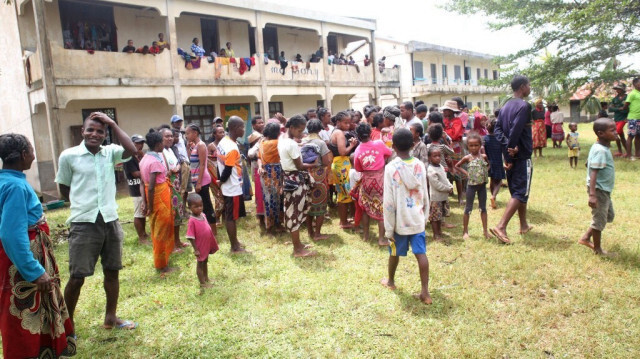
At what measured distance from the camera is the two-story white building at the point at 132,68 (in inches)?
430

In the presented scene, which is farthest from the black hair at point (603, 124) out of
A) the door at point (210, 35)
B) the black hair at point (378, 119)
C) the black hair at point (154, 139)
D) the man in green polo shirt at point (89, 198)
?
the door at point (210, 35)

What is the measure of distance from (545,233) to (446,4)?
1137cm

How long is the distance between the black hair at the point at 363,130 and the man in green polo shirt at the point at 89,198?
2.64m

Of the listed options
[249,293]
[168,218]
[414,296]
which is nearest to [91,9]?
[168,218]

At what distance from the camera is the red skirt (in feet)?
8.83

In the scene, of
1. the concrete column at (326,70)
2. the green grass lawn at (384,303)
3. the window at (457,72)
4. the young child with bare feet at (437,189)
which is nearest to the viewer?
the green grass lawn at (384,303)

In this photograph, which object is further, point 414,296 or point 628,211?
point 628,211

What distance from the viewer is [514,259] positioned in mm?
4555

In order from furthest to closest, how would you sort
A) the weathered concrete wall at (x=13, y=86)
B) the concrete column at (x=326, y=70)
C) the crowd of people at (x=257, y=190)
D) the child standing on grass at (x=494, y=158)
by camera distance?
the concrete column at (x=326, y=70)
the weathered concrete wall at (x=13, y=86)
the child standing on grass at (x=494, y=158)
the crowd of people at (x=257, y=190)

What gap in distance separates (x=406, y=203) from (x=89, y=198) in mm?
2567

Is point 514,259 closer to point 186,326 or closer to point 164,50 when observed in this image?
point 186,326

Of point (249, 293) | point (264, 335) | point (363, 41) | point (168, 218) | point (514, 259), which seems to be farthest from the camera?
point (363, 41)

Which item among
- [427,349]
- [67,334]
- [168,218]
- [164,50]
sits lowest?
[427,349]

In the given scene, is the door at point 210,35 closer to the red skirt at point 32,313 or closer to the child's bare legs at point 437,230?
the child's bare legs at point 437,230
